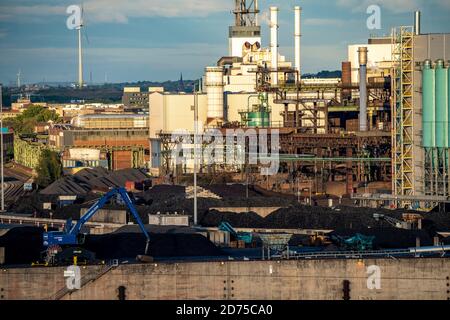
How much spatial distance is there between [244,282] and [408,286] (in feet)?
14.6

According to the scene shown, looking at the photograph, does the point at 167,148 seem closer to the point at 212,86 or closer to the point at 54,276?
the point at 212,86

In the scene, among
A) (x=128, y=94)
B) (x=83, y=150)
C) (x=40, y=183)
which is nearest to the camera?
(x=40, y=183)

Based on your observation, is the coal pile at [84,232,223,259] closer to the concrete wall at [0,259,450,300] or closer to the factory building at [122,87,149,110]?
the concrete wall at [0,259,450,300]

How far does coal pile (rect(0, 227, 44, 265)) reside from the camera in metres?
43.1

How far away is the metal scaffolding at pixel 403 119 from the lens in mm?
64250

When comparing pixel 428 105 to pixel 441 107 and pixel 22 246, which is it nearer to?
pixel 441 107

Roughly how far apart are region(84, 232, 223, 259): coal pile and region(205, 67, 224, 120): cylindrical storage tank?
40.1m

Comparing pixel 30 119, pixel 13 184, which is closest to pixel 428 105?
pixel 13 184

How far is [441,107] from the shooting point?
2479 inches

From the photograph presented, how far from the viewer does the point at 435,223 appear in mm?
54156

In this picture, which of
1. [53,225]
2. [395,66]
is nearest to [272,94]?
[395,66]

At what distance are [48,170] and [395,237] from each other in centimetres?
4162

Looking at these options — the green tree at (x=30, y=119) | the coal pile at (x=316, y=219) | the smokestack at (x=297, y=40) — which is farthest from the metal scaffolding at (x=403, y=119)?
the green tree at (x=30, y=119)

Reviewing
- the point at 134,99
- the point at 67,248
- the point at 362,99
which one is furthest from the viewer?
the point at 134,99
